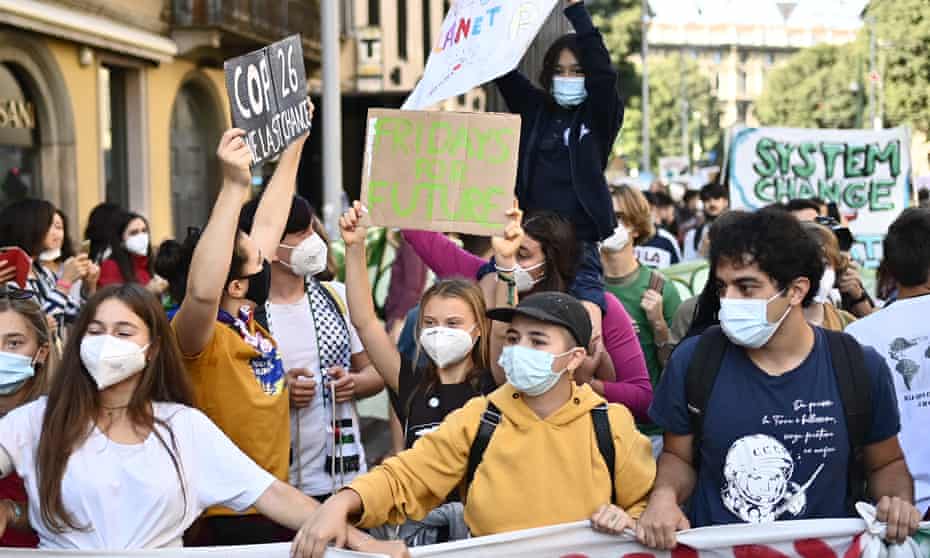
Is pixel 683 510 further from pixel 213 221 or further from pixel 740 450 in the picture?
pixel 213 221

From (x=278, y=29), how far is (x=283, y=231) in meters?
20.2

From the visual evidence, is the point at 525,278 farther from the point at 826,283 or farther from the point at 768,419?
the point at 768,419

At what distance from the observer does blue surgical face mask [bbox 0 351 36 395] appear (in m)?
4.28

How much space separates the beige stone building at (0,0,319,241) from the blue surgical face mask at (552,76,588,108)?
37.3 feet

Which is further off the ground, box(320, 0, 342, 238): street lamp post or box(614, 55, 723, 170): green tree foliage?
box(614, 55, 723, 170): green tree foliage

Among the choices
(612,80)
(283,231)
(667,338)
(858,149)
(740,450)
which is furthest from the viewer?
(858,149)

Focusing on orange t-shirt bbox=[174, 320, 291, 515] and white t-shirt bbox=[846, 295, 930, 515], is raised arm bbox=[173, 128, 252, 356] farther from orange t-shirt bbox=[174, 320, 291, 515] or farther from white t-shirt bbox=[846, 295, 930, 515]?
white t-shirt bbox=[846, 295, 930, 515]

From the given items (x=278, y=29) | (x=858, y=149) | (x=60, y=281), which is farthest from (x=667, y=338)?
(x=278, y=29)

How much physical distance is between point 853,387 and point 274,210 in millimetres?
2215

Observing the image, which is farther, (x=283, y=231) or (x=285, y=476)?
(x=283, y=231)

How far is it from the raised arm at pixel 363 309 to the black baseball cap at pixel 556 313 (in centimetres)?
97

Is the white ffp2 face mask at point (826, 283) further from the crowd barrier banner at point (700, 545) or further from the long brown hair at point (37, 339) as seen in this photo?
the long brown hair at point (37, 339)

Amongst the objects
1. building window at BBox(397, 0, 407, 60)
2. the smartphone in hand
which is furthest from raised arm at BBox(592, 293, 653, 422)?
building window at BBox(397, 0, 407, 60)

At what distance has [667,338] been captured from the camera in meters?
6.19
